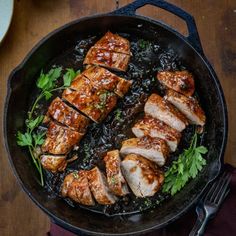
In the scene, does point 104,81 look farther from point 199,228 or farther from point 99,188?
point 199,228

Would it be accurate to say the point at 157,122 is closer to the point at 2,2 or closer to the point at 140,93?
the point at 140,93

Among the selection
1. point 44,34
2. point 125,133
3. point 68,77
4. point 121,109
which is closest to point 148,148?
point 125,133

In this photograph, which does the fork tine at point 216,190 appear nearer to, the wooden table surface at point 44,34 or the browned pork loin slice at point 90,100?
the wooden table surface at point 44,34

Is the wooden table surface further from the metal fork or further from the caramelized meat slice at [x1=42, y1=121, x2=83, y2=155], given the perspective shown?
the metal fork

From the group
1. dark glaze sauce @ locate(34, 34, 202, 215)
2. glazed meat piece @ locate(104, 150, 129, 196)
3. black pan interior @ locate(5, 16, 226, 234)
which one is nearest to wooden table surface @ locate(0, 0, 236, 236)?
black pan interior @ locate(5, 16, 226, 234)

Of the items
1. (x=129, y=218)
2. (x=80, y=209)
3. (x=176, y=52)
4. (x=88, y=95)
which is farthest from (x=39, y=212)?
(x=176, y=52)

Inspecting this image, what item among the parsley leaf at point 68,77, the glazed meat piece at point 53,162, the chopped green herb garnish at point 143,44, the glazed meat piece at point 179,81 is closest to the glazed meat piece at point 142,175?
the glazed meat piece at point 53,162
